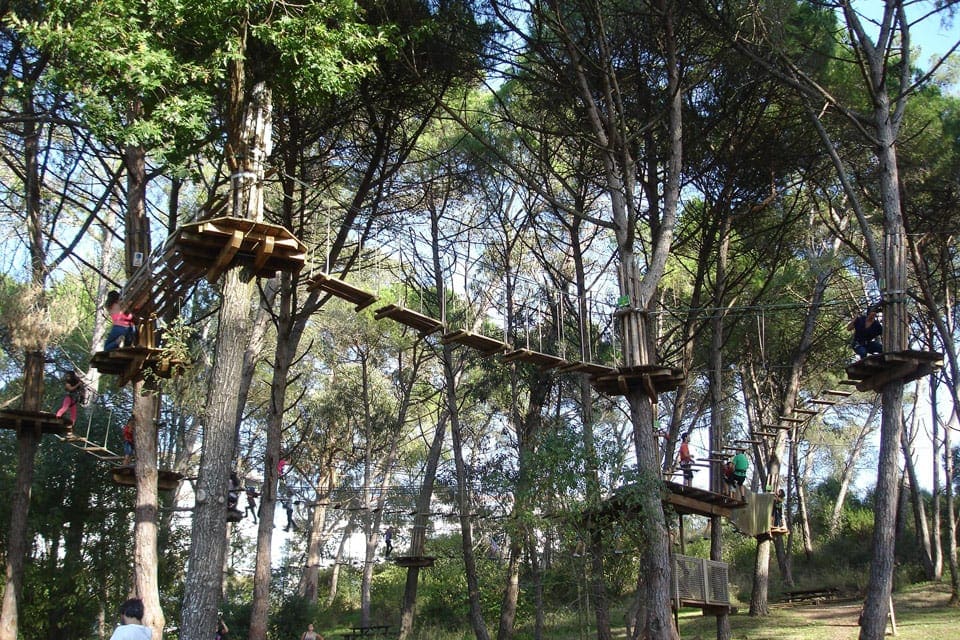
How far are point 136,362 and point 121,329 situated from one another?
40cm

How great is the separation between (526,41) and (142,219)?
18.8 ft

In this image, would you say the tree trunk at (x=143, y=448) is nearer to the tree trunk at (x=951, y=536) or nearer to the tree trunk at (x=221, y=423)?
the tree trunk at (x=221, y=423)

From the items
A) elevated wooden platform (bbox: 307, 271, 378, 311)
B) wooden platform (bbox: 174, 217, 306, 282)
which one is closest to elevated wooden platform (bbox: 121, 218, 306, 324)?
wooden platform (bbox: 174, 217, 306, 282)

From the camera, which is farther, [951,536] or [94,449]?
[951,536]

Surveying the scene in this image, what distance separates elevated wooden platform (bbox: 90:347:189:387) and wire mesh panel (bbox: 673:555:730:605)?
23.2 feet

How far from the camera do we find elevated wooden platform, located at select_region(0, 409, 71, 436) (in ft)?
39.0

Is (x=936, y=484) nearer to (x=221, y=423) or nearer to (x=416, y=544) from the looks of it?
(x=416, y=544)

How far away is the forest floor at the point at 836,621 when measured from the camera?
45.7 feet

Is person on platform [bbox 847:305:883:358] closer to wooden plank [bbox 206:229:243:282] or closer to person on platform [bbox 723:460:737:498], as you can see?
person on platform [bbox 723:460:737:498]

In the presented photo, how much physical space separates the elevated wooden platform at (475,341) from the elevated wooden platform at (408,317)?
196 millimetres

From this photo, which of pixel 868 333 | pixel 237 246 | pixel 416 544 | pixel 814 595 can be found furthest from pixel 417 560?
pixel 237 246

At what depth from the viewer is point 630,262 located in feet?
36.8

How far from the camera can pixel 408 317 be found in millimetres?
9820

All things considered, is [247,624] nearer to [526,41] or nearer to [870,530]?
[526,41]
